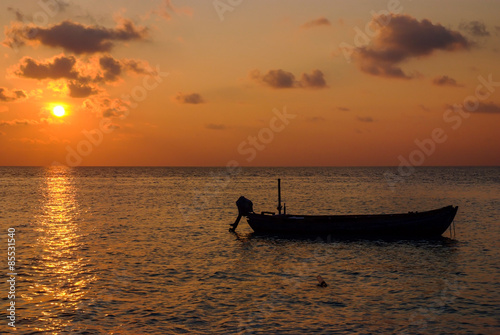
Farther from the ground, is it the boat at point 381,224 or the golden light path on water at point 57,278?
the boat at point 381,224

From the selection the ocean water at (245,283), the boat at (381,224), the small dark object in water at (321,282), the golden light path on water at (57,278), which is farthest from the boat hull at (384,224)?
the golden light path on water at (57,278)

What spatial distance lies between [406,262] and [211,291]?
1308cm

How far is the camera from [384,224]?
35.2m

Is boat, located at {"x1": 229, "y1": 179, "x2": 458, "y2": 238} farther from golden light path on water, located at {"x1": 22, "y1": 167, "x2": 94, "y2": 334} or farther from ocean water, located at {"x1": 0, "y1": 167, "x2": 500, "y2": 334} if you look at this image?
golden light path on water, located at {"x1": 22, "y1": 167, "x2": 94, "y2": 334}

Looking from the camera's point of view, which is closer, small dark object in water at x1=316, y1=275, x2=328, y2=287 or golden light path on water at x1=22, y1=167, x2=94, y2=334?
golden light path on water at x1=22, y1=167, x2=94, y2=334

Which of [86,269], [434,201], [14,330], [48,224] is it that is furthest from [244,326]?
[434,201]

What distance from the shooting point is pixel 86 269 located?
82.3ft

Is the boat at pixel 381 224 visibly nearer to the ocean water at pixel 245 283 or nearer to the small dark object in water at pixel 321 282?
the ocean water at pixel 245 283

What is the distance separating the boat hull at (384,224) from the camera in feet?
115

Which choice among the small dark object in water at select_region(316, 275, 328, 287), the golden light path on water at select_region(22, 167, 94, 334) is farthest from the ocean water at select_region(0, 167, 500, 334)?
the small dark object in water at select_region(316, 275, 328, 287)

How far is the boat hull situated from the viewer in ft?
115

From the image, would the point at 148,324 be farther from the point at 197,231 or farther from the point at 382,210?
the point at 382,210

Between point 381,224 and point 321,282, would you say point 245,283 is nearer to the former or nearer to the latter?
point 321,282

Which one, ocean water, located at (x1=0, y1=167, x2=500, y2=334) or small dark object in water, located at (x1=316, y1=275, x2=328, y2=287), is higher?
small dark object in water, located at (x1=316, y1=275, x2=328, y2=287)
